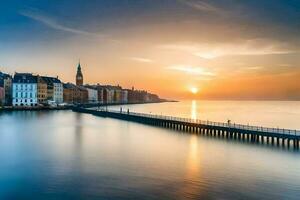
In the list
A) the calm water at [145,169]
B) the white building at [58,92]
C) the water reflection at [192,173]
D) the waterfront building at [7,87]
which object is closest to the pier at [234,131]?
the calm water at [145,169]

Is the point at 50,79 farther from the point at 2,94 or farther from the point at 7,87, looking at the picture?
the point at 2,94

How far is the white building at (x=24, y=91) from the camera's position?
530ft

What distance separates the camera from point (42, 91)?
172875mm

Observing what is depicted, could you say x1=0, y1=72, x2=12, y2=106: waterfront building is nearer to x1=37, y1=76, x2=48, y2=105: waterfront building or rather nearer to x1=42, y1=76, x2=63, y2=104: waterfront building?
x1=37, y1=76, x2=48, y2=105: waterfront building

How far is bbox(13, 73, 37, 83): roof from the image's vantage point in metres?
165

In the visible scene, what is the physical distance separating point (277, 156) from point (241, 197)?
65.4ft

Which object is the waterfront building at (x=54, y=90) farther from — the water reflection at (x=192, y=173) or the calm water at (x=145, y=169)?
the water reflection at (x=192, y=173)

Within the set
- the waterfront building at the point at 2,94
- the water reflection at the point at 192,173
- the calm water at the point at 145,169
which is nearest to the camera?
the calm water at the point at 145,169

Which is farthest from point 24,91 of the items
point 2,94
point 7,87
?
point 2,94

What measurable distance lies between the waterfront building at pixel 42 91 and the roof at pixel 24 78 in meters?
2.72

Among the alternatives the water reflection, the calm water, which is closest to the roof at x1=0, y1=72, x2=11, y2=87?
the calm water

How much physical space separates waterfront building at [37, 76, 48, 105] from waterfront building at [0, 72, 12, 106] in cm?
1264

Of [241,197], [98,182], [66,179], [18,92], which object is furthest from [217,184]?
[18,92]

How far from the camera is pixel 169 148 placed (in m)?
54.1
